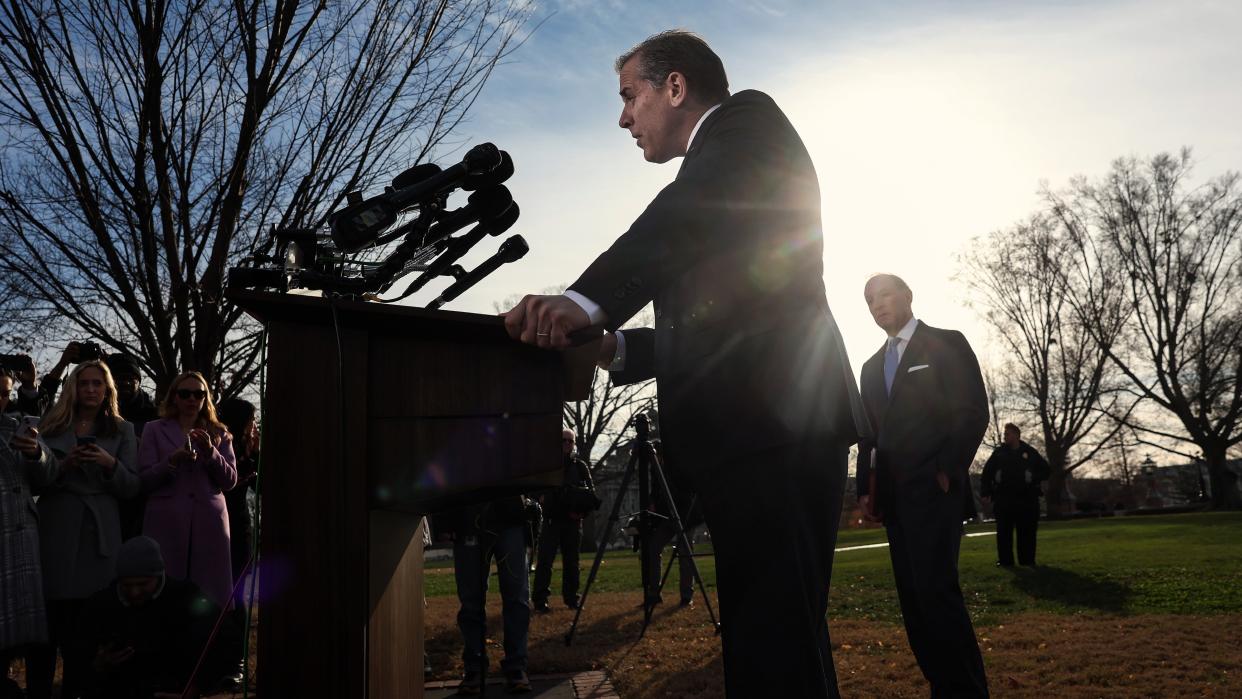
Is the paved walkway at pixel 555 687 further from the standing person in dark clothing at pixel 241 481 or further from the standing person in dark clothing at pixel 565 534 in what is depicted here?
the standing person in dark clothing at pixel 565 534

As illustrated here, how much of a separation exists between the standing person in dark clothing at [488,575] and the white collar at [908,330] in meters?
2.47

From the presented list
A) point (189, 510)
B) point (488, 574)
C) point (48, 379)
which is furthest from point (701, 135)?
point (48, 379)

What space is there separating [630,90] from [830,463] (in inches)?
40.7

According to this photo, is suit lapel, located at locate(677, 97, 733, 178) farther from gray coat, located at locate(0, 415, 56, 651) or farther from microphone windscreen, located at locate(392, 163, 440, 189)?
gray coat, located at locate(0, 415, 56, 651)

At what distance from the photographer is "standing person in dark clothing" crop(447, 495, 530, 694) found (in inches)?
221

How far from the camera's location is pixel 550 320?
174 cm

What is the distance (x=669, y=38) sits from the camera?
2.23 m

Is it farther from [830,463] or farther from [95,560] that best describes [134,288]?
[830,463]

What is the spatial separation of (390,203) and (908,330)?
3839 millimetres

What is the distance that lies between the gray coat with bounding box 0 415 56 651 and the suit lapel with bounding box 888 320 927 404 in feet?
16.2

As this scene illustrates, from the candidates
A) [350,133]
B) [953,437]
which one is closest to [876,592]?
[953,437]

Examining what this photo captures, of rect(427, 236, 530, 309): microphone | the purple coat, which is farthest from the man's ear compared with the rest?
the purple coat

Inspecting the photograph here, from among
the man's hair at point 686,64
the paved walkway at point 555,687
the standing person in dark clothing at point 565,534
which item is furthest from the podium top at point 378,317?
the standing person in dark clothing at point 565,534

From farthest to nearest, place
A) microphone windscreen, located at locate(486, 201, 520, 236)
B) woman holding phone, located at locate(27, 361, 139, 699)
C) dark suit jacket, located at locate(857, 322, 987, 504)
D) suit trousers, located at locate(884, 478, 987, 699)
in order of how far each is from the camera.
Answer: woman holding phone, located at locate(27, 361, 139, 699), dark suit jacket, located at locate(857, 322, 987, 504), suit trousers, located at locate(884, 478, 987, 699), microphone windscreen, located at locate(486, 201, 520, 236)
